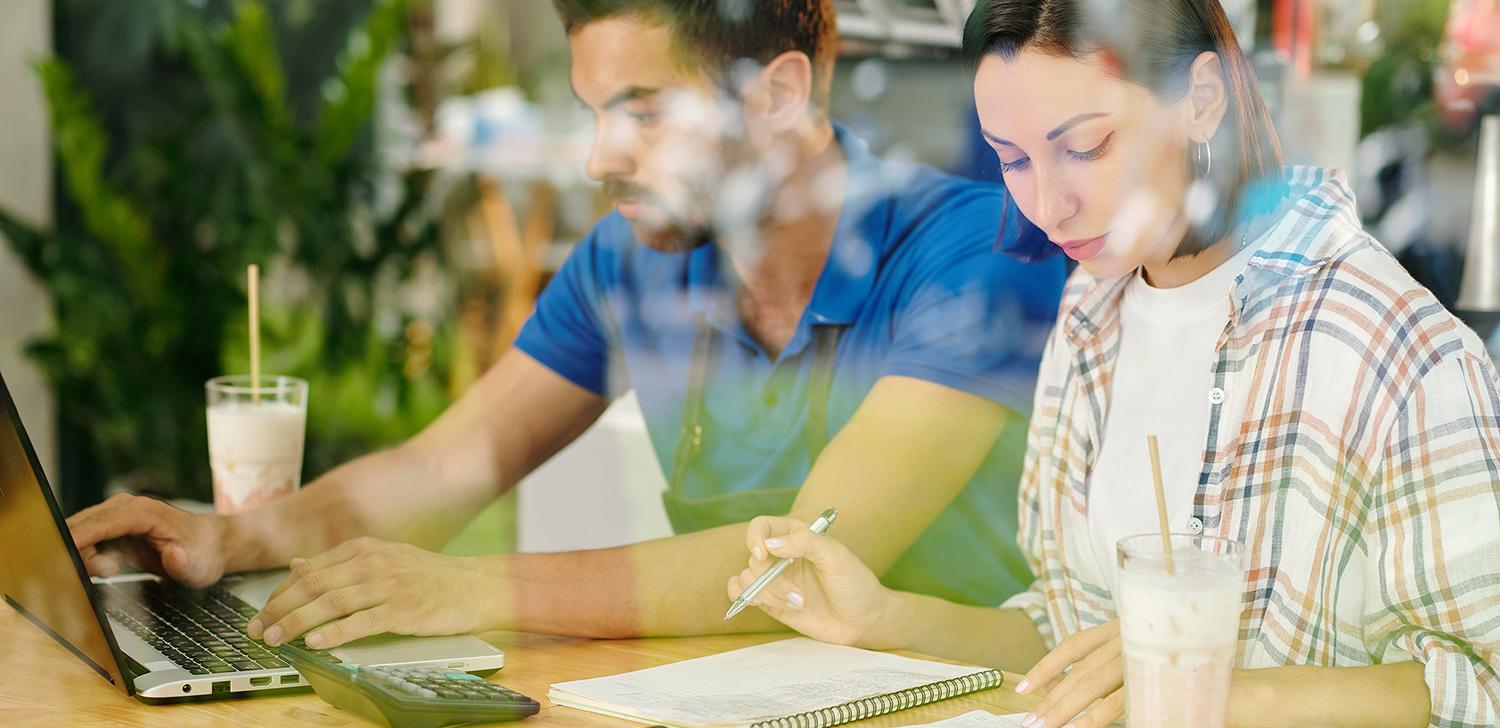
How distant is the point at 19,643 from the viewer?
3.99ft

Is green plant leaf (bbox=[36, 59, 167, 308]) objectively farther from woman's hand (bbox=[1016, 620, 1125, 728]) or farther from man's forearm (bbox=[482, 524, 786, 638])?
woman's hand (bbox=[1016, 620, 1125, 728])

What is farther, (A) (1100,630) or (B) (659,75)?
(B) (659,75)

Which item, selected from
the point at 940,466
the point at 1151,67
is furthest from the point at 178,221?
the point at 1151,67

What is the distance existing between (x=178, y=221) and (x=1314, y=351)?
3.00m

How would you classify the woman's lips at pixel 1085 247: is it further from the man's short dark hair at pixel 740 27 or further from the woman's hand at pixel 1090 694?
the man's short dark hair at pixel 740 27

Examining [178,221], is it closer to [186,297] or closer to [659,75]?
[186,297]

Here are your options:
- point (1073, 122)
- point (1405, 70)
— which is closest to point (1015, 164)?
point (1073, 122)

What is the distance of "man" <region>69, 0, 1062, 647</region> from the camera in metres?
1.37

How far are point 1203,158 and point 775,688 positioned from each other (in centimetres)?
52

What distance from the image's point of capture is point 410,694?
955 millimetres

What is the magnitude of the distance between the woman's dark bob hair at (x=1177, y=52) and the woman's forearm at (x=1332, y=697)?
0.37 meters

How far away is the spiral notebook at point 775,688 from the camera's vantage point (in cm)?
98

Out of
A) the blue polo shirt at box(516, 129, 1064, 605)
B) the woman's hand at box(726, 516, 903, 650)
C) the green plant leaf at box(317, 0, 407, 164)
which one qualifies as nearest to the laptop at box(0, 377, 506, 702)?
the woman's hand at box(726, 516, 903, 650)

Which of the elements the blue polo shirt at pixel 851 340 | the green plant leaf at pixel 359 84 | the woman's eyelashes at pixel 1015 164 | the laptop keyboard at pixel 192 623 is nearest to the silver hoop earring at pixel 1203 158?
the woman's eyelashes at pixel 1015 164
